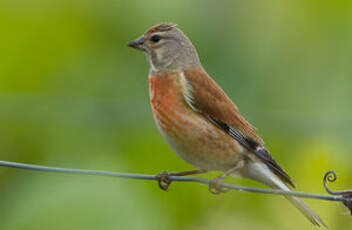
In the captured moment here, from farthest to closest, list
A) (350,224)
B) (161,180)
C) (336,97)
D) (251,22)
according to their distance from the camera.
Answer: (251,22) → (336,97) → (350,224) → (161,180)

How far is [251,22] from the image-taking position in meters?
7.57

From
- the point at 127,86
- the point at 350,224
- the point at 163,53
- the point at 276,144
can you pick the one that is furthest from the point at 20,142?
the point at 350,224

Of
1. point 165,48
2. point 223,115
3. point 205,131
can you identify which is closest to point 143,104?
point 165,48

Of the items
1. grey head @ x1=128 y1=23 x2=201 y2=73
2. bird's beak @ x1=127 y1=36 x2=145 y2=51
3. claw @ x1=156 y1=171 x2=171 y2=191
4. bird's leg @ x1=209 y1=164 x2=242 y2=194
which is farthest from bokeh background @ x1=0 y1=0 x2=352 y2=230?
bird's beak @ x1=127 y1=36 x2=145 y2=51

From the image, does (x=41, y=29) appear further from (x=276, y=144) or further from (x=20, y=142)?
(x=276, y=144)

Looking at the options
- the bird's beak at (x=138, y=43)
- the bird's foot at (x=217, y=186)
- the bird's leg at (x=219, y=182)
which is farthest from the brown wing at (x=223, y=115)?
the bird's beak at (x=138, y=43)

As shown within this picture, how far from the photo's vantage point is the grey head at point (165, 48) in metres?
5.55

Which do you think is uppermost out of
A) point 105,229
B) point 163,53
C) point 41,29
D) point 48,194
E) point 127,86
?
point 41,29

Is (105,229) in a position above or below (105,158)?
below

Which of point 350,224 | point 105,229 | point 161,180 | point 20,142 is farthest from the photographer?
point 20,142

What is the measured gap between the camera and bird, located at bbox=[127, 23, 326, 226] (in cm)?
507

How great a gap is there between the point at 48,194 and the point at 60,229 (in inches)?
11.4

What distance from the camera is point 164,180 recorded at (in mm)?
5281

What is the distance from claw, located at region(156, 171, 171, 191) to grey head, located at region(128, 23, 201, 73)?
0.67 metres
